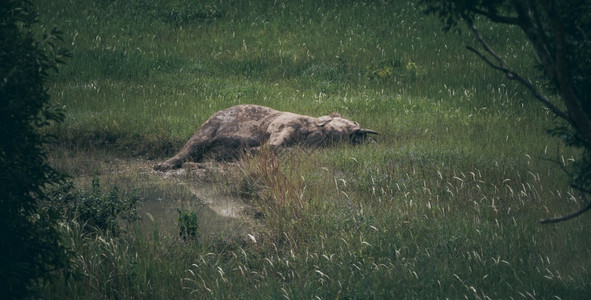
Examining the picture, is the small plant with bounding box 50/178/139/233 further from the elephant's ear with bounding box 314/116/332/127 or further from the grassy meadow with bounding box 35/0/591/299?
the elephant's ear with bounding box 314/116/332/127

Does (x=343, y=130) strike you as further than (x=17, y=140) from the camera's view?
Yes

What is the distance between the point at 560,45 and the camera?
3311 millimetres

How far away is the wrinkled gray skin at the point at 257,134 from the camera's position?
10.6m

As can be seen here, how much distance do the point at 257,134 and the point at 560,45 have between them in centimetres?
773

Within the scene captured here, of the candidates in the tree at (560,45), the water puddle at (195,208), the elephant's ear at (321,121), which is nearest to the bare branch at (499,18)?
the tree at (560,45)

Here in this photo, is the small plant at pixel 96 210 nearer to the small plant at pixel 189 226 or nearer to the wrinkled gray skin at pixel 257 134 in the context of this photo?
the small plant at pixel 189 226

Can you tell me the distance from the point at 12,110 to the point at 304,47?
43.7 ft

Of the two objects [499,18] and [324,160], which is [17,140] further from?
[324,160]

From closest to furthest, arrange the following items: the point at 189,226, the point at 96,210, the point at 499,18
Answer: the point at 499,18 < the point at 189,226 < the point at 96,210

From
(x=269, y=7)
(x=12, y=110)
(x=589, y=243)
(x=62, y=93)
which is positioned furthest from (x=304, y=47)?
(x=12, y=110)

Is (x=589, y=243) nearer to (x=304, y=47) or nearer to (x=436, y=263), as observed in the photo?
(x=436, y=263)

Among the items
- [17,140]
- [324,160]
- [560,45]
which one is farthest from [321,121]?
[560,45]

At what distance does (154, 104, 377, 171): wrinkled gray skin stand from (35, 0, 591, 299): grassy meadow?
466mm

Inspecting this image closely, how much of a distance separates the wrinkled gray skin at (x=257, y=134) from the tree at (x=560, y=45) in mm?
6302
